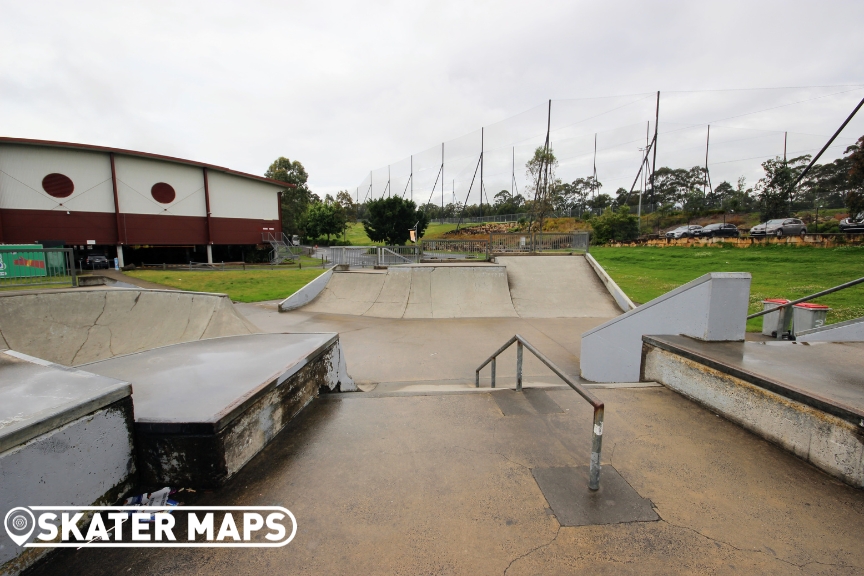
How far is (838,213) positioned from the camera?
Result: 106ft

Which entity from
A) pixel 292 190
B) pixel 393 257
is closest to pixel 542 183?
pixel 393 257

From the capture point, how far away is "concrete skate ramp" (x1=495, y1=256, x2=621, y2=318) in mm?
11773

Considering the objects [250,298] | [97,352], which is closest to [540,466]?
[97,352]

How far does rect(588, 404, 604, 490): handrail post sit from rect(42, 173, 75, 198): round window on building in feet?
120

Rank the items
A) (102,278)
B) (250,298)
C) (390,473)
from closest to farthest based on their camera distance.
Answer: (390,473), (102,278), (250,298)

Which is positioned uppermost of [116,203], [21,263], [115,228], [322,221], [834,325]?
[322,221]

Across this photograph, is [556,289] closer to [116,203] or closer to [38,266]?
[38,266]

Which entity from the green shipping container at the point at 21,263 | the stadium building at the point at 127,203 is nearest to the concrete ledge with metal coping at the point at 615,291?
the green shipping container at the point at 21,263

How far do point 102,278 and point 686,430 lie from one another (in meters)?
13.7

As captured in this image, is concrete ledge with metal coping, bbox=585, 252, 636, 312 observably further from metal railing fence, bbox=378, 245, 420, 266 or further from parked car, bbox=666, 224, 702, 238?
parked car, bbox=666, 224, 702, 238

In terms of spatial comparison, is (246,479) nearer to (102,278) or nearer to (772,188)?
(102,278)

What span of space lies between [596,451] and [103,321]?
25.7 ft

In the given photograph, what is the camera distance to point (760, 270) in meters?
15.6

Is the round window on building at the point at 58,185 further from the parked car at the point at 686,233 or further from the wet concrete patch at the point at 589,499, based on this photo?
the parked car at the point at 686,233
